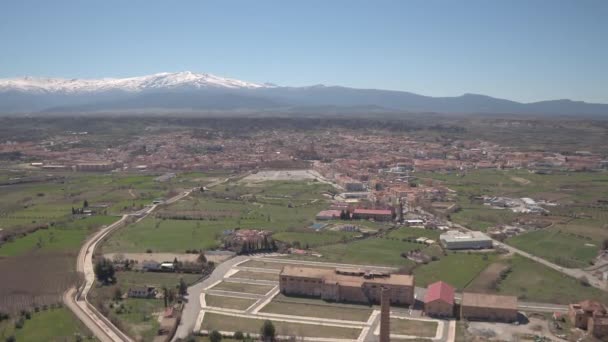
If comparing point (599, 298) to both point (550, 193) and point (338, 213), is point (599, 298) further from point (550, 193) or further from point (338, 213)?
point (550, 193)

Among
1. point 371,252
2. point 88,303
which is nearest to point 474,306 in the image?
point 371,252

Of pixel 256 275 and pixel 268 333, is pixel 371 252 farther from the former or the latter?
pixel 268 333

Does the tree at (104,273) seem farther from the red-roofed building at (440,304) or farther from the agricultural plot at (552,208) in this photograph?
the agricultural plot at (552,208)

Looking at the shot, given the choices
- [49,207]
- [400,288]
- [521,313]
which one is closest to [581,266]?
[521,313]

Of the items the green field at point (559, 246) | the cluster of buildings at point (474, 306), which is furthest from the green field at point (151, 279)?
the green field at point (559, 246)

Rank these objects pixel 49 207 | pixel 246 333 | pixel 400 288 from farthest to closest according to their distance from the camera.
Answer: pixel 49 207, pixel 400 288, pixel 246 333

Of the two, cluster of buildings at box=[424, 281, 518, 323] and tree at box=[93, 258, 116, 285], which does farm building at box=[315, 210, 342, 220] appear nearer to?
tree at box=[93, 258, 116, 285]
